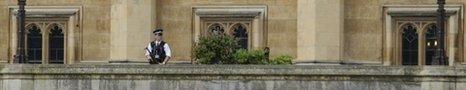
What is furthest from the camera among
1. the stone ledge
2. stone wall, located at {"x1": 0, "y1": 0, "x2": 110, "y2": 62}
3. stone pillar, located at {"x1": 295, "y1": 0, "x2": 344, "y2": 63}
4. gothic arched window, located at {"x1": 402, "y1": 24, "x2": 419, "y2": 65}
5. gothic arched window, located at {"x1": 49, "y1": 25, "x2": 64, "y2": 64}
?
gothic arched window, located at {"x1": 49, "y1": 25, "x2": 64, "y2": 64}

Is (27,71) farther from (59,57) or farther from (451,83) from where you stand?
(59,57)

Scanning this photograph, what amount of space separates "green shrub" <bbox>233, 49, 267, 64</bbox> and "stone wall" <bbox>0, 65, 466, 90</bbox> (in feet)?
33.0

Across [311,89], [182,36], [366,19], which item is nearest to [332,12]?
[366,19]

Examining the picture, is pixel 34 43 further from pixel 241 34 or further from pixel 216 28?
pixel 241 34

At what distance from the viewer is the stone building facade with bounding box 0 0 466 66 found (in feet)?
176

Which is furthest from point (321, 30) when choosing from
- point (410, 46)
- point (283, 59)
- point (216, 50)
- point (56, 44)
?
point (56, 44)

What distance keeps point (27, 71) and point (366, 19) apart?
61.5 feet

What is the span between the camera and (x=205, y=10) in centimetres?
5519

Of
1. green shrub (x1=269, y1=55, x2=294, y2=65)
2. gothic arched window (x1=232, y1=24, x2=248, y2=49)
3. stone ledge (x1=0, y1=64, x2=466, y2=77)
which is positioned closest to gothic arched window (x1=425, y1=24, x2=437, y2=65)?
green shrub (x1=269, y1=55, x2=294, y2=65)

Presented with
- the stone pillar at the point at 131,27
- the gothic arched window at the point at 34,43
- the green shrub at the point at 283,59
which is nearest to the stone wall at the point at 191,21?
the stone pillar at the point at 131,27

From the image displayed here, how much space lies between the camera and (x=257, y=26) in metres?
55.1

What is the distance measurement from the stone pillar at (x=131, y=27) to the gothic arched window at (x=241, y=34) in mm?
2667

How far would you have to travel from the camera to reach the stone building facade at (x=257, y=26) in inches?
2110

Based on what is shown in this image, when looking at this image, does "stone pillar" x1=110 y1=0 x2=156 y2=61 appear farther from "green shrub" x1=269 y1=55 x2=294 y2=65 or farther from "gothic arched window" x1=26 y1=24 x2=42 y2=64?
"green shrub" x1=269 y1=55 x2=294 y2=65
